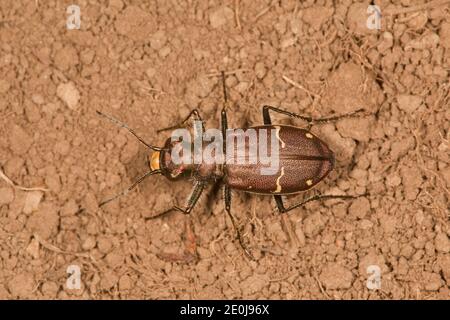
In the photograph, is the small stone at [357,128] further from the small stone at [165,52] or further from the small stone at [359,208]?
the small stone at [165,52]

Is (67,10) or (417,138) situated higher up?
(67,10)

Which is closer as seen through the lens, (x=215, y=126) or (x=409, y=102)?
(x=409, y=102)

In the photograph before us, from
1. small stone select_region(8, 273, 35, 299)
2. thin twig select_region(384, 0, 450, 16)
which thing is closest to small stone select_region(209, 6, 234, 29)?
thin twig select_region(384, 0, 450, 16)

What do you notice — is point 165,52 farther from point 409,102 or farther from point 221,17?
point 409,102

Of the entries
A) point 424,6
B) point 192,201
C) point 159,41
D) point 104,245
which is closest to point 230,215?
point 192,201

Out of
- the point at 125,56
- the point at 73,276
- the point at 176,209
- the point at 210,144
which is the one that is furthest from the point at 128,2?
the point at 73,276

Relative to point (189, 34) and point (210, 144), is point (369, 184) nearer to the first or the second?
point (210, 144)
